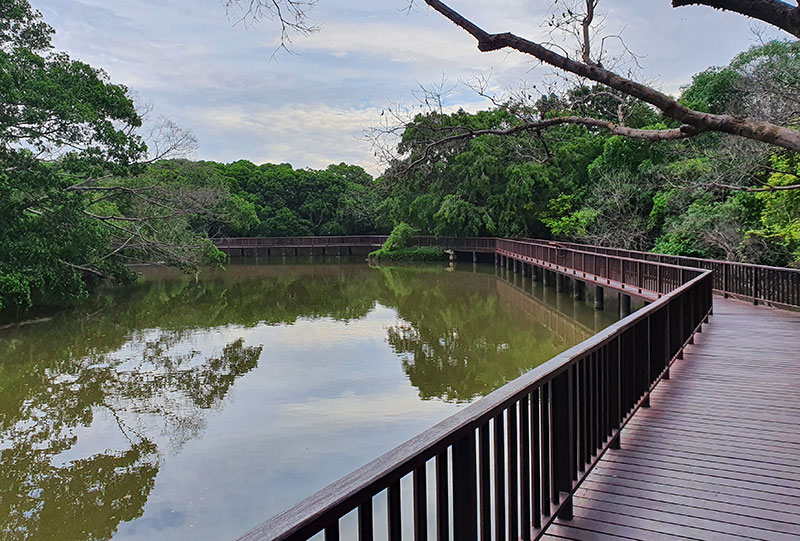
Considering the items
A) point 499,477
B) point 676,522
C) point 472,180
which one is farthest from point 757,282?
point 472,180

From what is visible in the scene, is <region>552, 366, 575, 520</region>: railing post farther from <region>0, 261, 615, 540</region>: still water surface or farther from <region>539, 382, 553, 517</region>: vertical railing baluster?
<region>0, 261, 615, 540</region>: still water surface

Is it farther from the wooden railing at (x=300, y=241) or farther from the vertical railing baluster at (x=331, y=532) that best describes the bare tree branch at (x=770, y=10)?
the wooden railing at (x=300, y=241)

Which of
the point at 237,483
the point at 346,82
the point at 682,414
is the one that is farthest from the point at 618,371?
the point at 346,82

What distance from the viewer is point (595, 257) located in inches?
642

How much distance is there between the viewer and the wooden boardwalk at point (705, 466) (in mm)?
3057

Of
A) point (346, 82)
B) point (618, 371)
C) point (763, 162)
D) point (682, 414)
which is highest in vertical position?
point (346, 82)

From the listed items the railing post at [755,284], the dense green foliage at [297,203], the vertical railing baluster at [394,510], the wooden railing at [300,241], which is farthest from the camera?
the dense green foliage at [297,203]

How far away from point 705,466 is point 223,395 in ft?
24.9

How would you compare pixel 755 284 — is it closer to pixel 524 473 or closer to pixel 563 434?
pixel 563 434

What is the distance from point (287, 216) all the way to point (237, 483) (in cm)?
4218

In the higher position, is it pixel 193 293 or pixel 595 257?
pixel 595 257

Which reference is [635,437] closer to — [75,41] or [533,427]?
[533,427]

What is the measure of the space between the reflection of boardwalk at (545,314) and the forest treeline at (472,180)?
4029 millimetres

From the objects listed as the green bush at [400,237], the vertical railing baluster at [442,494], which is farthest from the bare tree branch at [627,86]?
the green bush at [400,237]
